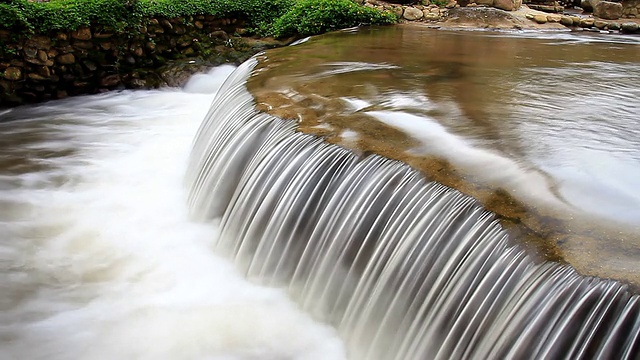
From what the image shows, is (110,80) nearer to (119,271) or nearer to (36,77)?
(36,77)

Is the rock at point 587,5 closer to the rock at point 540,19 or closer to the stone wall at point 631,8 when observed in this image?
the stone wall at point 631,8

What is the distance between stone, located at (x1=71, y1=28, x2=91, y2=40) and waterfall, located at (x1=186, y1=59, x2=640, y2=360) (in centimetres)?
504

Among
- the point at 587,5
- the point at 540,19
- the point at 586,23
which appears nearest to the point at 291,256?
the point at 540,19

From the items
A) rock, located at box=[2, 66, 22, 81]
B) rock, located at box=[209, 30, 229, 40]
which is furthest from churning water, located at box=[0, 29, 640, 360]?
rock, located at box=[209, 30, 229, 40]

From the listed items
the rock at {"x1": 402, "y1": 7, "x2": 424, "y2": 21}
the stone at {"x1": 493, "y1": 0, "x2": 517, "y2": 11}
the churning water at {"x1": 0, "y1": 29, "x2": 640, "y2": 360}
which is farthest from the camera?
the stone at {"x1": 493, "y1": 0, "x2": 517, "y2": 11}

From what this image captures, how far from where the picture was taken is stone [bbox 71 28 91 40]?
335 inches

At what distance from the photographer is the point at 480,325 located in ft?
7.86

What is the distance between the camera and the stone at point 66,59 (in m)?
8.48

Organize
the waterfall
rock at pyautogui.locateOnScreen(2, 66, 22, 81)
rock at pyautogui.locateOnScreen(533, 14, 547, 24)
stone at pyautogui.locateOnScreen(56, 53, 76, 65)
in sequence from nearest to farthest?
the waterfall, rock at pyautogui.locateOnScreen(2, 66, 22, 81), stone at pyautogui.locateOnScreen(56, 53, 76, 65), rock at pyautogui.locateOnScreen(533, 14, 547, 24)

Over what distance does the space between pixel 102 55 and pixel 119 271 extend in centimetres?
586

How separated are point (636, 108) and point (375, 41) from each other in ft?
14.6

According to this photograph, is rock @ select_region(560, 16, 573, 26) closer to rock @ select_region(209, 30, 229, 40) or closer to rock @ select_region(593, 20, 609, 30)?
rock @ select_region(593, 20, 609, 30)

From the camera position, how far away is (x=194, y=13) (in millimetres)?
10195

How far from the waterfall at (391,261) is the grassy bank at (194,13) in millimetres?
5038
